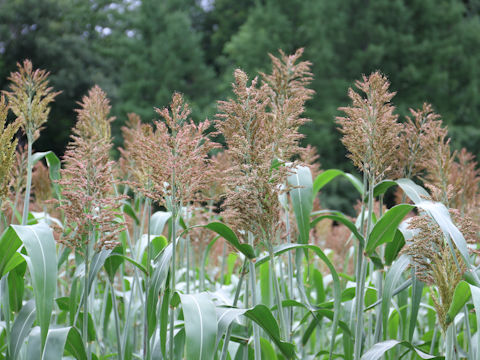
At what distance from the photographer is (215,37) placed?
2619cm

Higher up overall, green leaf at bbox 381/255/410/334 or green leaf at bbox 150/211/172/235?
green leaf at bbox 150/211/172/235

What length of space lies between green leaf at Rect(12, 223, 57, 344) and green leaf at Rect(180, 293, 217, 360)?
17.1 inches

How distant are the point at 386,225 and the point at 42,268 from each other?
4.07 feet

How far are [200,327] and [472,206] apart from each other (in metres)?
2.43

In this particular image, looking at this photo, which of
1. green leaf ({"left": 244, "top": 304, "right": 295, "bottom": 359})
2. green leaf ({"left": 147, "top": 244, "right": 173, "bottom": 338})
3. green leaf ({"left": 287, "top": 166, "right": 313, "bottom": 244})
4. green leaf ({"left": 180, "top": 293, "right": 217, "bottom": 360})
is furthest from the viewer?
green leaf ({"left": 287, "top": 166, "right": 313, "bottom": 244})

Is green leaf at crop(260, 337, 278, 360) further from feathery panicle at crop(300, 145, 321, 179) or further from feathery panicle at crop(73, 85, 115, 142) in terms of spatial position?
feathery panicle at crop(73, 85, 115, 142)

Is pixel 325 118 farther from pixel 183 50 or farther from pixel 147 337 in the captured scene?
pixel 147 337

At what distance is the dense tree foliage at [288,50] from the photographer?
18266 mm

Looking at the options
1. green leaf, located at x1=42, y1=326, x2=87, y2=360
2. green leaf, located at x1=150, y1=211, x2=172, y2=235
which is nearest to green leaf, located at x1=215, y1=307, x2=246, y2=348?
green leaf, located at x1=42, y1=326, x2=87, y2=360

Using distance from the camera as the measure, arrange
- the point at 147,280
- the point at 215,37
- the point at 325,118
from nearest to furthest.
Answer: the point at 147,280, the point at 325,118, the point at 215,37

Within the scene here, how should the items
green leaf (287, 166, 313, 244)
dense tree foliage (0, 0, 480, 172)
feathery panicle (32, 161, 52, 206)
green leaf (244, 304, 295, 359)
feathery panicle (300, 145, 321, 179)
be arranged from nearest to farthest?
1. green leaf (244, 304, 295, 359)
2. green leaf (287, 166, 313, 244)
3. feathery panicle (300, 145, 321, 179)
4. feathery panicle (32, 161, 52, 206)
5. dense tree foliage (0, 0, 480, 172)

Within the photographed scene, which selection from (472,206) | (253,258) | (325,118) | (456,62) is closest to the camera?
(253,258)

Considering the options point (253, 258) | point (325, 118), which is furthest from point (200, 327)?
point (325, 118)

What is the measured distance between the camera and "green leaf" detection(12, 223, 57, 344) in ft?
5.75
